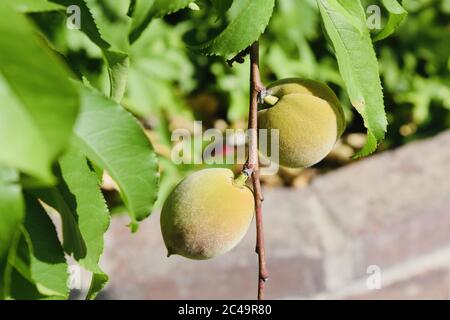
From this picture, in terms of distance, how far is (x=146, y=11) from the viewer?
548mm

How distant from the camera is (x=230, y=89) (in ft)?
7.49

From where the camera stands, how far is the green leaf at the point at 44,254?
60cm

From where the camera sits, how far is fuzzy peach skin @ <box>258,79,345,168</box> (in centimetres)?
75

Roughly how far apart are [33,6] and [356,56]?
30 cm

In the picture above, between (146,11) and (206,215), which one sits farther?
(206,215)

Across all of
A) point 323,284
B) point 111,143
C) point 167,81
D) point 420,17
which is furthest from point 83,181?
point 420,17

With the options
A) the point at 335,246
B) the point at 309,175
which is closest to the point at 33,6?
the point at 335,246

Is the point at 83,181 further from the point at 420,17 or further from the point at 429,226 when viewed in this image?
the point at 420,17

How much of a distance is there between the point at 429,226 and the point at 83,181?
5.07 feet
